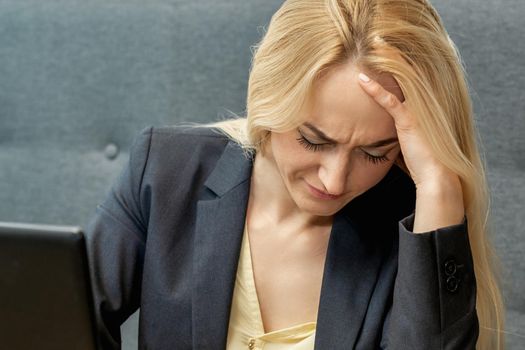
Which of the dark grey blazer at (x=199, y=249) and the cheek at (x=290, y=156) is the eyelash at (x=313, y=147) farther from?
the dark grey blazer at (x=199, y=249)

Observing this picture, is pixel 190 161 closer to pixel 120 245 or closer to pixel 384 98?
pixel 120 245

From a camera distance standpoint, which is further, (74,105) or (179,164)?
(74,105)

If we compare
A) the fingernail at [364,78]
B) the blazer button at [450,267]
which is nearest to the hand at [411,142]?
the fingernail at [364,78]

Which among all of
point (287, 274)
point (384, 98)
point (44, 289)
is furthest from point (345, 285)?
point (44, 289)

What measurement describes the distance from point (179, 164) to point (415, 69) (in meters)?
0.43

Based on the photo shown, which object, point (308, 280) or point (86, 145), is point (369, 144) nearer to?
point (308, 280)

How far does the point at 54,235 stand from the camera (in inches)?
35.6

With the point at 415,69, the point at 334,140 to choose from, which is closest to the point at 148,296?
the point at 334,140

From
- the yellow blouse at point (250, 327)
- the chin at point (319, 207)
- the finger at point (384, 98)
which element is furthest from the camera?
the yellow blouse at point (250, 327)

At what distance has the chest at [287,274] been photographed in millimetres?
1390

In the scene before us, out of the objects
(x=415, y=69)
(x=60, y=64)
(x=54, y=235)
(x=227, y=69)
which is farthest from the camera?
(x=60, y=64)

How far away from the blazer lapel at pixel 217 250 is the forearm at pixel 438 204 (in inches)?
11.2

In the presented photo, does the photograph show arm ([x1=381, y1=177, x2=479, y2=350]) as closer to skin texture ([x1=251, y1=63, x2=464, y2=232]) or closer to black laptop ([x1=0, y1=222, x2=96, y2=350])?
skin texture ([x1=251, y1=63, x2=464, y2=232])

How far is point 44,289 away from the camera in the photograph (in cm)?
93
